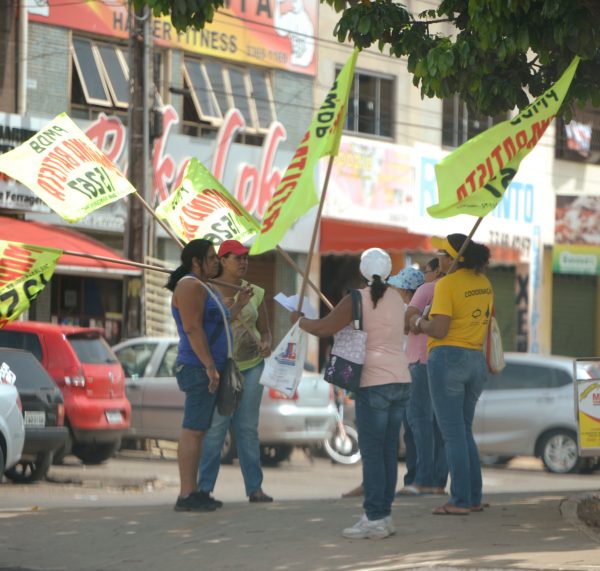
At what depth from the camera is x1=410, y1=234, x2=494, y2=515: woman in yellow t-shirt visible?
9383mm

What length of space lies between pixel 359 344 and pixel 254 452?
207cm

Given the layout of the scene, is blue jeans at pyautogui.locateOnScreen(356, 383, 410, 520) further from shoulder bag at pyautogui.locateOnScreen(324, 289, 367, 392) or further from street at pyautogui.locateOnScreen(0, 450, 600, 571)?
street at pyautogui.locateOnScreen(0, 450, 600, 571)

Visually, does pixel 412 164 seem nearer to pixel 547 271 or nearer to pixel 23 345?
pixel 547 271

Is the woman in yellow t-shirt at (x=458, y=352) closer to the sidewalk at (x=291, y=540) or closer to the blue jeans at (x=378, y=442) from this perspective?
the sidewalk at (x=291, y=540)

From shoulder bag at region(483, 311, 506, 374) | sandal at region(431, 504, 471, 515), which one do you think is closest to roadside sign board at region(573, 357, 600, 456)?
shoulder bag at region(483, 311, 506, 374)

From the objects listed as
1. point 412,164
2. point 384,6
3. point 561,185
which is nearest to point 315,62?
point 412,164

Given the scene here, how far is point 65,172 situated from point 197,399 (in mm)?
→ 1712

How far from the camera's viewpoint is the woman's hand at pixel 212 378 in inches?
376

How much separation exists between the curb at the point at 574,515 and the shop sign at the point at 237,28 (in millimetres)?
14348

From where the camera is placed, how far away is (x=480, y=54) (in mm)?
9945

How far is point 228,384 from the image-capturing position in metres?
9.70

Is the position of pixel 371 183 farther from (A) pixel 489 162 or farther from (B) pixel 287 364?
(A) pixel 489 162

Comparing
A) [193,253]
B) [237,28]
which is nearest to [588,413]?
[193,253]

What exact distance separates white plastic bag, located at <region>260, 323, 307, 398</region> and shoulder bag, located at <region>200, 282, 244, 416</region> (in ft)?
2.13
